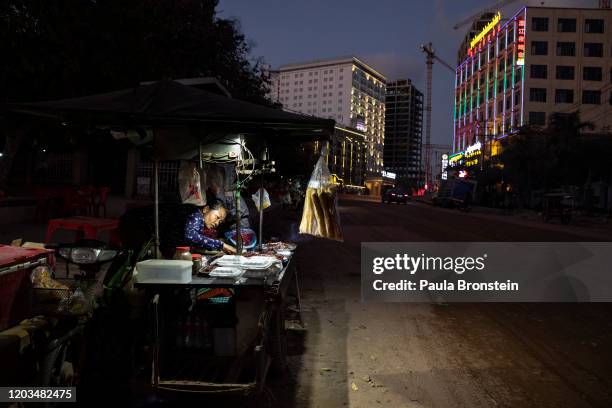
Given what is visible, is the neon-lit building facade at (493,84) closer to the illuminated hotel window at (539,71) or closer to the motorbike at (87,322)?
the illuminated hotel window at (539,71)

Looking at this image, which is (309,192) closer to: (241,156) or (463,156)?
(241,156)

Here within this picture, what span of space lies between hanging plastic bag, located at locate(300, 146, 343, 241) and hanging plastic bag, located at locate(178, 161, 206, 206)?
5.88ft

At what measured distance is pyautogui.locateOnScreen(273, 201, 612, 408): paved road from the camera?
12.7ft

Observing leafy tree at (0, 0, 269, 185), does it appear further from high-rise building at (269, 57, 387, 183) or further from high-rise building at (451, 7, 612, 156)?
high-rise building at (269, 57, 387, 183)

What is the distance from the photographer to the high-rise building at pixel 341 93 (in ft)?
544

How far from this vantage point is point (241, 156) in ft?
20.8

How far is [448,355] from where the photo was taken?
16.0ft

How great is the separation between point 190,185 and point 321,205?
7.08 feet

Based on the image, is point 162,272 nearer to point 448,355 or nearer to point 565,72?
point 448,355

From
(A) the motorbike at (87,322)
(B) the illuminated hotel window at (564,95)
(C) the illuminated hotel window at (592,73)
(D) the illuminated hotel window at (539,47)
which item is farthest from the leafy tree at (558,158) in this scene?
(A) the motorbike at (87,322)

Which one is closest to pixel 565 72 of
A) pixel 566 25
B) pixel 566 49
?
pixel 566 49

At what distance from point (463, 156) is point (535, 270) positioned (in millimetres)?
81856

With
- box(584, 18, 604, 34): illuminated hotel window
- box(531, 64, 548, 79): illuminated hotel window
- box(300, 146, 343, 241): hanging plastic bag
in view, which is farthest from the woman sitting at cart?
box(584, 18, 604, 34): illuminated hotel window

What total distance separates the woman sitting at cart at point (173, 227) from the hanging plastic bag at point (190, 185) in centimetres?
55
